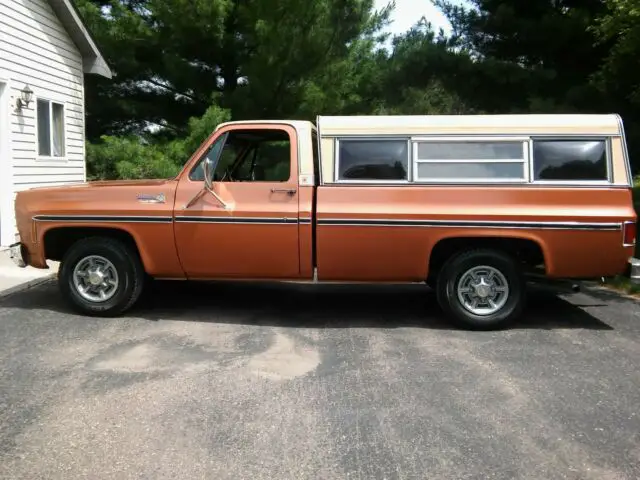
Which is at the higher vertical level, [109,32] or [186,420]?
[109,32]

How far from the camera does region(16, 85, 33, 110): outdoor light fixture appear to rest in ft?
35.5

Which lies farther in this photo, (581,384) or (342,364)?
(342,364)

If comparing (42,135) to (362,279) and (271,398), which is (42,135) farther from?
(271,398)

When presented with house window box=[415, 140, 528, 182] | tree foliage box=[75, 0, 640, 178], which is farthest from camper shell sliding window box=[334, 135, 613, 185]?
tree foliage box=[75, 0, 640, 178]

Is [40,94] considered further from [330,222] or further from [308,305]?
[330,222]

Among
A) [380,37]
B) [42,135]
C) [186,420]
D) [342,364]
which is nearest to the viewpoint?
[186,420]

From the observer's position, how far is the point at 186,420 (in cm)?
396

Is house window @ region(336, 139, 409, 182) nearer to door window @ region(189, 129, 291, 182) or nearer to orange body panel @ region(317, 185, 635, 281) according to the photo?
orange body panel @ region(317, 185, 635, 281)

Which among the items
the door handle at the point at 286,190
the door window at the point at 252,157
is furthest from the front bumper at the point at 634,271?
the door window at the point at 252,157

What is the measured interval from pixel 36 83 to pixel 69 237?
6007 millimetres

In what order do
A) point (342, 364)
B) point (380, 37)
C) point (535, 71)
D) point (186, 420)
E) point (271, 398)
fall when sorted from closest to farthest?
point (186, 420) → point (271, 398) → point (342, 364) → point (535, 71) → point (380, 37)

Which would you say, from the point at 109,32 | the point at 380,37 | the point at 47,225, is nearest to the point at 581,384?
the point at 47,225

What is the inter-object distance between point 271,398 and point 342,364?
36.1 inches

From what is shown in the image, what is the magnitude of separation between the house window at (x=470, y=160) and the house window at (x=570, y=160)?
0.15m
